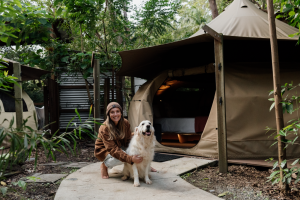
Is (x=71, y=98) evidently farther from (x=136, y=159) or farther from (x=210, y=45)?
(x=136, y=159)

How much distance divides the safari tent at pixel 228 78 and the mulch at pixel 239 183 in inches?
26.2

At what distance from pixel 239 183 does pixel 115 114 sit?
7.14ft

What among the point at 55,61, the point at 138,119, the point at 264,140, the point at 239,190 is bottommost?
the point at 239,190

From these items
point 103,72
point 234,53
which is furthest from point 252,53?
point 103,72

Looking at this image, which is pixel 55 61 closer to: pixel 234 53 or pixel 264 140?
pixel 234 53

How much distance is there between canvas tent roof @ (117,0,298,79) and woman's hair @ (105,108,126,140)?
2118 millimetres

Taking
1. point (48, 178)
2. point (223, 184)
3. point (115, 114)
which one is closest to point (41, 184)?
point (48, 178)

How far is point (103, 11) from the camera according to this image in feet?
25.7

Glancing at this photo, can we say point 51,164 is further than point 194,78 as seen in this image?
No

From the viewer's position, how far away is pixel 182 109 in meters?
8.91

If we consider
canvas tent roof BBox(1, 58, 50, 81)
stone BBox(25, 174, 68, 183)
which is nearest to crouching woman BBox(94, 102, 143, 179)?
stone BBox(25, 174, 68, 183)

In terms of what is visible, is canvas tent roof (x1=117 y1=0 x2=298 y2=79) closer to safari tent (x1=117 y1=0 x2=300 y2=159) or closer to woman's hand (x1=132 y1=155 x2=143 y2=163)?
safari tent (x1=117 y1=0 x2=300 y2=159)

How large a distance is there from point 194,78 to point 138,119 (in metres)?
2.93

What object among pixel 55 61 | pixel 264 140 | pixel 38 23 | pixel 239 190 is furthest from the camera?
pixel 55 61
